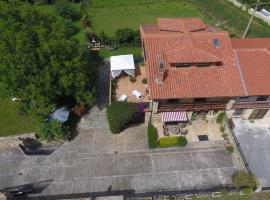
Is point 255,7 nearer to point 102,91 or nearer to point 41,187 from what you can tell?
point 102,91

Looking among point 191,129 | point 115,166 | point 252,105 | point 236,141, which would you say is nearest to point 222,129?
point 236,141

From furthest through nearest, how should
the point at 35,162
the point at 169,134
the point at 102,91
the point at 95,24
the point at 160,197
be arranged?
the point at 95,24
the point at 102,91
the point at 169,134
the point at 35,162
the point at 160,197

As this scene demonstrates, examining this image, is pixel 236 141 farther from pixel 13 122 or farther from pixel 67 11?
pixel 67 11

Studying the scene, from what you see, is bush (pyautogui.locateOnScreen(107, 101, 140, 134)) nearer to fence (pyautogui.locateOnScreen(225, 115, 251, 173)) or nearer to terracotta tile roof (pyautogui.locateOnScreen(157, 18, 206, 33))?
terracotta tile roof (pyautogui.locateOnScreen(157, 18, 206, 33))

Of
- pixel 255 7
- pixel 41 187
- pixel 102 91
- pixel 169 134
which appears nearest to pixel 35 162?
pixel 41 187

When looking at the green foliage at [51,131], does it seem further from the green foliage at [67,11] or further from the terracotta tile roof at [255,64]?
the green foliage at [67,11]

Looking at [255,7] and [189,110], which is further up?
[255,7]

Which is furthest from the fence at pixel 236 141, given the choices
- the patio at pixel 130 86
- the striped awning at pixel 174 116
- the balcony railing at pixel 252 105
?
the patio at pixel 130 86
